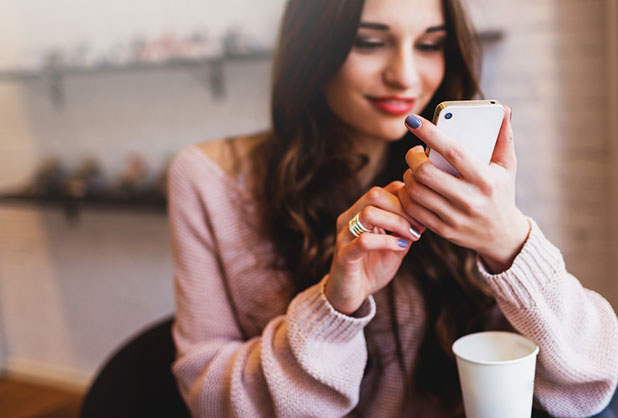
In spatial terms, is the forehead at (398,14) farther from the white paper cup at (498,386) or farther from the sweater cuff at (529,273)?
the white paper cup at (498,386)

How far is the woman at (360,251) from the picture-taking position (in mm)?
664

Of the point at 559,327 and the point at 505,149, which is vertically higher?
the point at 505,149

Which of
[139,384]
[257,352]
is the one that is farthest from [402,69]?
[139,384]

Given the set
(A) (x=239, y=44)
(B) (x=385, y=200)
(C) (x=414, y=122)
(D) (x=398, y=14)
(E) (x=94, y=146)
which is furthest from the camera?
(E) (x=94, y=146)

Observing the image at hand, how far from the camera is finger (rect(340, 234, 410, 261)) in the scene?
2.15 feet

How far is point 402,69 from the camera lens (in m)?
0.88

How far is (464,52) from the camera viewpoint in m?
0.97

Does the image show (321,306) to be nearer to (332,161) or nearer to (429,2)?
(332,161)

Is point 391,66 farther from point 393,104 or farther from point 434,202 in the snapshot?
point 434,202

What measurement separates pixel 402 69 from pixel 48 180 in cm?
188

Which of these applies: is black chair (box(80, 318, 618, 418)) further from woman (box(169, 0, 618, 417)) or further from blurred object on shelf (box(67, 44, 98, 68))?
blurred object on shelf (box(67, 44, 98, 68))

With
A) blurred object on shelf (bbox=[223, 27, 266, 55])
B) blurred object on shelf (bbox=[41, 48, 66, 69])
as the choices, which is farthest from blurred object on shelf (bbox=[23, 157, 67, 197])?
blurred object on shelf (bbox=[223, 27, 266, 55])

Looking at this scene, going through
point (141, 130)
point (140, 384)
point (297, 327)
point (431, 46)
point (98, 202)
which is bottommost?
point (98, 202)

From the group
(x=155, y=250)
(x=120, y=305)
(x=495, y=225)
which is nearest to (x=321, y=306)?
(x=495, y=225)
